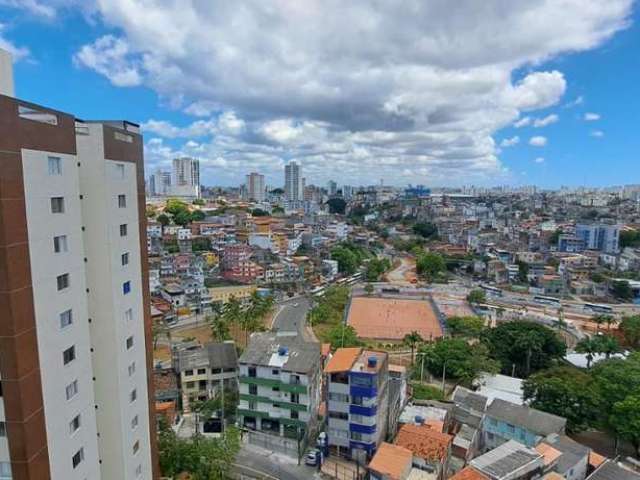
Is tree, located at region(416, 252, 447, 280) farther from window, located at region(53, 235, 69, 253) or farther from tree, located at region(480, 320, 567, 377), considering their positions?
window, located at region(53, 235, 69, 253)

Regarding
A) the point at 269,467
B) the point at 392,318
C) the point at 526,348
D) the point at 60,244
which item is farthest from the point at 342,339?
the point at 60,244

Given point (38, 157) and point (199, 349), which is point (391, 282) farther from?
point (38, 157)

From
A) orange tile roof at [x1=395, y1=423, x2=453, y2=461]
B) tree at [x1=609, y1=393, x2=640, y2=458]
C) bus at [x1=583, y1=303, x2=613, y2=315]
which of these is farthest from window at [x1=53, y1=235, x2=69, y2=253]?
bus at [x1=583, y1=303, x2=613, y2=315]

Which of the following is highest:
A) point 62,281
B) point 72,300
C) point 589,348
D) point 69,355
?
point 62,281

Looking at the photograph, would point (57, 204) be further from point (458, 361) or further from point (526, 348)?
point (526, 348)

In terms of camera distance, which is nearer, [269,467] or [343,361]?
[269,467]

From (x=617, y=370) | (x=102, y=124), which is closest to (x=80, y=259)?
(x=102, y=124)
